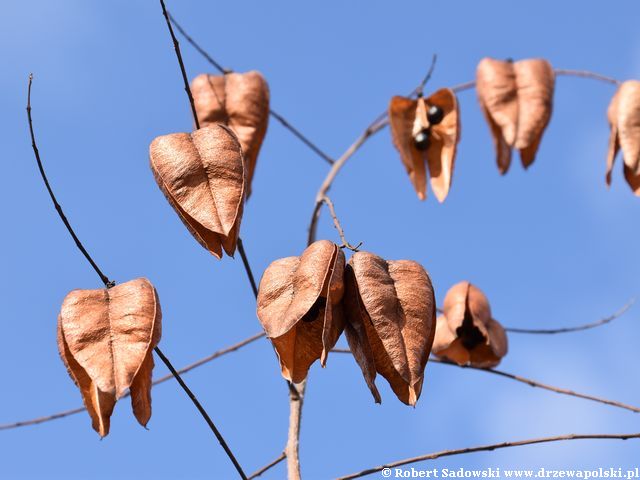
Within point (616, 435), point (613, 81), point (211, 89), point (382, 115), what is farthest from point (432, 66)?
point (616, 435)

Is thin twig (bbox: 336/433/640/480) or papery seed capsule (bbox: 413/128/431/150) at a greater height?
papery seed capsule (bbox: 413/128/431/150)

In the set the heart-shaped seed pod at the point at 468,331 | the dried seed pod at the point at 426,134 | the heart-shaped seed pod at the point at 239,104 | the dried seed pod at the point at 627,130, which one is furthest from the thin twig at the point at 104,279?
the dried seed pod at the point at 627,130

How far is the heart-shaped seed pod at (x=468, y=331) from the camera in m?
3.94

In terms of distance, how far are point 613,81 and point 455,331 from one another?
1150 millimetres

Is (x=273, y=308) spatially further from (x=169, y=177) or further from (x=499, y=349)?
(x=499, y=349)

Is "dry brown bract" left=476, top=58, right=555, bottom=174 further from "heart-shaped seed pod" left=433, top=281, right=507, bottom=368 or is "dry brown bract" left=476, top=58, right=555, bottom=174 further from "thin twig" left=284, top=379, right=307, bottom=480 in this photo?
"thin twig" left=284, top=379, right=307, bottom=480

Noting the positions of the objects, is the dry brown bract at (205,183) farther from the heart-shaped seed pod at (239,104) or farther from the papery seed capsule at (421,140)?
the papery seed capsule at (421,140)

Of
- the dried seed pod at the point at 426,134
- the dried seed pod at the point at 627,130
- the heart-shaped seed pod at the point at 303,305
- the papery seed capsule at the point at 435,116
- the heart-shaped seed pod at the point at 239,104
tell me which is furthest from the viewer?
the papery seed capsule at the point at 435,116

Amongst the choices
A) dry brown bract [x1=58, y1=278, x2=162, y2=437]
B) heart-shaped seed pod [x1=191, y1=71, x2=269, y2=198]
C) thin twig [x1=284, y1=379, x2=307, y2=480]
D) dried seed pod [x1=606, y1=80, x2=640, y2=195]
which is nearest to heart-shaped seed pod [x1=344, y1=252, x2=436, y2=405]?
dry brown bract [x1=58, y1=278, x2=162, y2=437]

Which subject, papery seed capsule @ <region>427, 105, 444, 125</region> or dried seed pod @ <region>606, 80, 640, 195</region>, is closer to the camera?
dried seed pod @ <region>606, 80, 640, 195</region>

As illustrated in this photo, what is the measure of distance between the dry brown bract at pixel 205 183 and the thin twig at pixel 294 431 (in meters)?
0.67

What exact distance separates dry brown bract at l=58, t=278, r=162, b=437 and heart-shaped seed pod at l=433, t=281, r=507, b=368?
2.03 m

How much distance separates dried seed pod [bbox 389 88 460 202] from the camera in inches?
148

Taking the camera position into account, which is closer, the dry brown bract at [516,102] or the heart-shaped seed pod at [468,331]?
the dry brown bract at [516,102]
